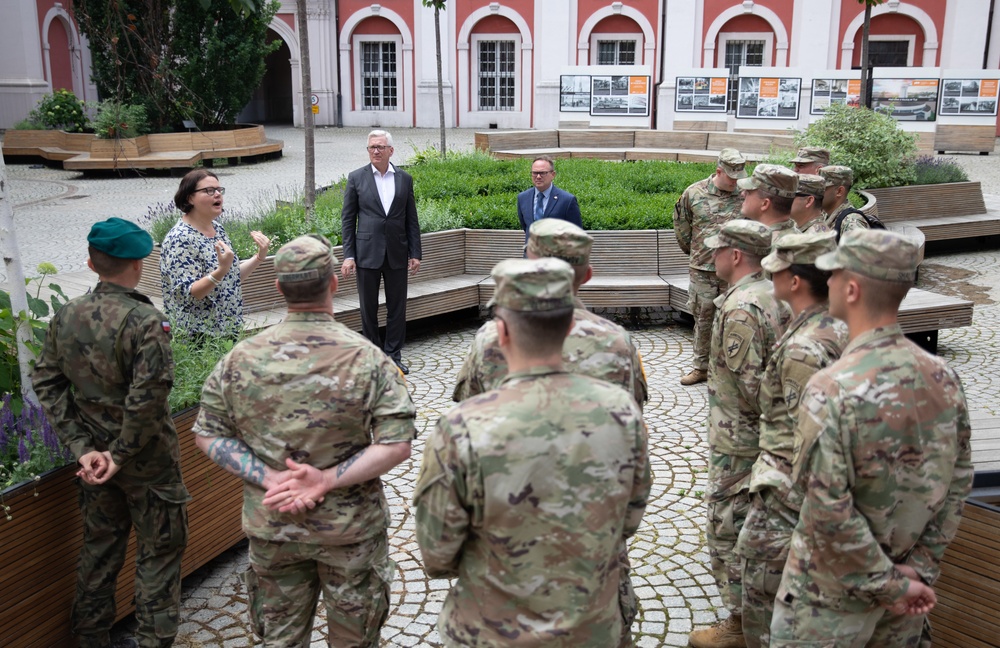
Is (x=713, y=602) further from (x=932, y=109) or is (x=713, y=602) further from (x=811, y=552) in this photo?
(x=932, y=109)

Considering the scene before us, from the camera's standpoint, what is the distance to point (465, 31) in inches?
1243

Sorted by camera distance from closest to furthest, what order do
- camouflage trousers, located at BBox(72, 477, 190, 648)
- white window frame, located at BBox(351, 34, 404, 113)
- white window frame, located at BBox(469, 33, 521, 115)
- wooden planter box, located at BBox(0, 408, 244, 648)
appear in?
wooden planter box, located at BBox(0, 408, 244, 648)
camouflage trousers, located at BBox(72, 477, 190, 648)
white window frame, located at BBox(469, 33, 521, 115)
white window frame, located at BBox(351, 34, 404, 113)

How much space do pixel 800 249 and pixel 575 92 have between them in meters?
18.8

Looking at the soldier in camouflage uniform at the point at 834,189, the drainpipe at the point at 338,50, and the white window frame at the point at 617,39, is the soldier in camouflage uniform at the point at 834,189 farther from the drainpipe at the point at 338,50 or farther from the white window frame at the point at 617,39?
the drainpipe at the point at 338,50

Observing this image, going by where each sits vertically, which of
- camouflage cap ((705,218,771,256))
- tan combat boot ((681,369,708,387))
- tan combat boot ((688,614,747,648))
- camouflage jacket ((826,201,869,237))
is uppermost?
camouflage cap ((705,218,771,256))

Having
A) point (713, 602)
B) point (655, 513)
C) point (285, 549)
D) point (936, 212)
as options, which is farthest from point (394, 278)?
point (936, 212)

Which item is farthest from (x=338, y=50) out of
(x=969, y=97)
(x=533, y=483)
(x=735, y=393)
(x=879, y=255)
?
(x=533, y=483)

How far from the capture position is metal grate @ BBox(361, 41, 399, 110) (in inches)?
1292

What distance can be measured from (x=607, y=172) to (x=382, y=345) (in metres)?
6.78

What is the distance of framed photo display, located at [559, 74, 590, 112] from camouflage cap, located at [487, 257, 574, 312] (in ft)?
64.7

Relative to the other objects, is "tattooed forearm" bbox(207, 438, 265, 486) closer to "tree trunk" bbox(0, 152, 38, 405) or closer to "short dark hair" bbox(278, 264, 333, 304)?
"short dark hair" bbox(278, 264, 333, 304)

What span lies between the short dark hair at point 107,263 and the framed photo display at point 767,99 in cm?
1975

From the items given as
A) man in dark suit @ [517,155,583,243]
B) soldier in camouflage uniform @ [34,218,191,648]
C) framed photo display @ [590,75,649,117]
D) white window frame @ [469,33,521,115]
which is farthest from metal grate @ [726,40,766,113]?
soldier in camouflage uniform @ [34,218,191,648]

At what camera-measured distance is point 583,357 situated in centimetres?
314
